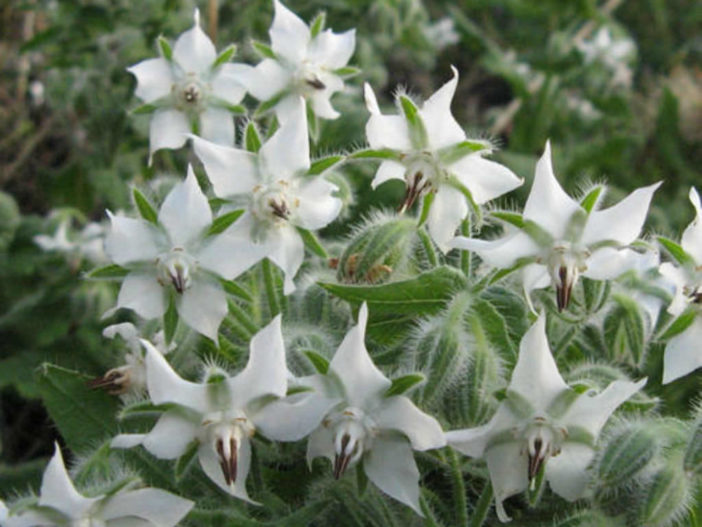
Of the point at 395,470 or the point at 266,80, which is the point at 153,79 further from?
the point at 395,470

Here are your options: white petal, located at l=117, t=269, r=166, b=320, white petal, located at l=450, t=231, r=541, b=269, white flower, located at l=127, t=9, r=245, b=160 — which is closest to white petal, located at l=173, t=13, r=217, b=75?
white flower, located at l=127, t=9, r=245, b=160

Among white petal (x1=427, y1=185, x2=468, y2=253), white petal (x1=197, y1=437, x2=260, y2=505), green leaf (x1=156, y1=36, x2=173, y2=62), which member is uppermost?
white petal (x1=427, y1=185, x2=468, y2=253)

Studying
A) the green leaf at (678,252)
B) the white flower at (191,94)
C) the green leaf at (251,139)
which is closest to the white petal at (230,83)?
the white flower at (191,94)

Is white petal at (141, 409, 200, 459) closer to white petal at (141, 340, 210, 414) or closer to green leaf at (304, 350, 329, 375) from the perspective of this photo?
white petal at (141, 340, 210, 414)

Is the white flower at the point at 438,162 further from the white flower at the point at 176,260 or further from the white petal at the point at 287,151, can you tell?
the white flower at the point at 176,260

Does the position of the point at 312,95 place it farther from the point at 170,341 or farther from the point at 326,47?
the point at 170,341

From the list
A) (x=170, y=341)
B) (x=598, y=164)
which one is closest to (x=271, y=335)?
(x=170, y=341)

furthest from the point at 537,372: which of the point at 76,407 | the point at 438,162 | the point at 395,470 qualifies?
the point at 76,407
